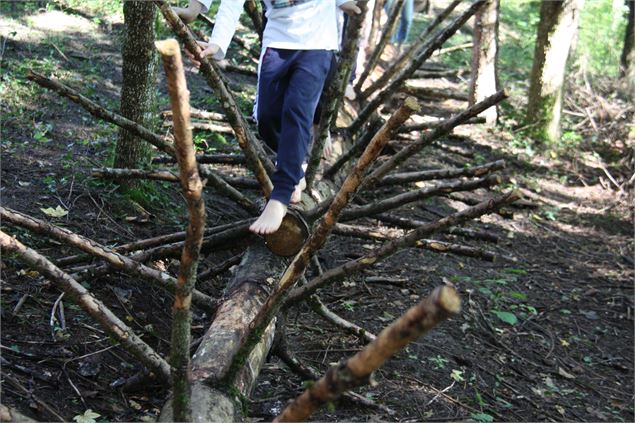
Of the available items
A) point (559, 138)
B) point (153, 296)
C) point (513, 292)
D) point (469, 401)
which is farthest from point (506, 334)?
point (559, 138)

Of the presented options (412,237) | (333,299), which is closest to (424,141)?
(412,237)

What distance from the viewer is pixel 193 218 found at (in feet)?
5.35

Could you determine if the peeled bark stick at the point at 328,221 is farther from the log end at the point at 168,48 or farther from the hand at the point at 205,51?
the hand at the point at 205,51

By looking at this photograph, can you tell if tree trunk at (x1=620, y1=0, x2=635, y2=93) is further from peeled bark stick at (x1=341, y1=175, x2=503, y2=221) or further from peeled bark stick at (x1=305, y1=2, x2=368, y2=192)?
peeled bark stick at (x1=341, y1=175, x2=503, y2=221)

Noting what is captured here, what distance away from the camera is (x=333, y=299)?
4.03 meters

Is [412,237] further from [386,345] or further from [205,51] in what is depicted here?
[205,51]

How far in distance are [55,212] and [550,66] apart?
23.8ft

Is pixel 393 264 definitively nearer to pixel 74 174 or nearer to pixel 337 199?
pixel 74 174

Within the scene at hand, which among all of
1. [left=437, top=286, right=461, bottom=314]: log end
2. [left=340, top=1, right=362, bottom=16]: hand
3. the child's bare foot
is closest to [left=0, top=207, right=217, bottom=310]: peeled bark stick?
the child's bare foot

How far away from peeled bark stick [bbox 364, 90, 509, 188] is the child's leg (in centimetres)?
59

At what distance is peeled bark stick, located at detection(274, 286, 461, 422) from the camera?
1200 millimetres

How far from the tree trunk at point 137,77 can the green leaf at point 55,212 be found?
684 mm

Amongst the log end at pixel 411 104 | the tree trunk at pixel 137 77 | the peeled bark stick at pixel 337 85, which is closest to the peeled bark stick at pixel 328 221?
the log end at pixel 411 104

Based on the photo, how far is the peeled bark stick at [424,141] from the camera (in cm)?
251
